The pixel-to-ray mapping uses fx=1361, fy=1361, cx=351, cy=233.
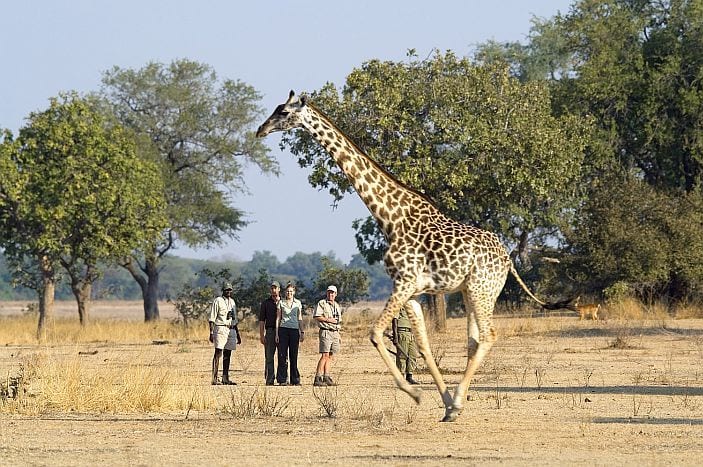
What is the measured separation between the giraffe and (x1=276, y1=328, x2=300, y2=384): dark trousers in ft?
19.1

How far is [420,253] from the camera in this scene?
51.8 feet

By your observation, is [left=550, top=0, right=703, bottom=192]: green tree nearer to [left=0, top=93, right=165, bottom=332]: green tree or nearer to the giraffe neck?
[left=0, top=93, right=165, bottom=332]: green tree

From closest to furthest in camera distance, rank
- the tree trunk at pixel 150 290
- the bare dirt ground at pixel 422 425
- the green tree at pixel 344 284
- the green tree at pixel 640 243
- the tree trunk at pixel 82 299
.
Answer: the bare dirt ground at pixel 422 425 < the green tree at pixel 640 243 < the tree trunk at pixel 82 299 < the green tree at pixel 344 284 < the tree trunk at pixel 150 290

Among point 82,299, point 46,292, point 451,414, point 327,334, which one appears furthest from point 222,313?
point 82,299

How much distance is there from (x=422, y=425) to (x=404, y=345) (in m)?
6.18

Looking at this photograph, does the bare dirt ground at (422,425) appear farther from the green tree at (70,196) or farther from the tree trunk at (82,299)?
the tree trunk at (82,299)

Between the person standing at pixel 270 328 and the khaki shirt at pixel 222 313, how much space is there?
0.51 m

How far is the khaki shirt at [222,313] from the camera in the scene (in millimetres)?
22203

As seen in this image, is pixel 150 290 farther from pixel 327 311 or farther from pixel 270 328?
pixel 327 311

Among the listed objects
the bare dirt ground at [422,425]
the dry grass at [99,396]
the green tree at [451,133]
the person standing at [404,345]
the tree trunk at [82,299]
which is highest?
the green tree at [451,133]

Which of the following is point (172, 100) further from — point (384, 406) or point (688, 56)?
point (384, 406)

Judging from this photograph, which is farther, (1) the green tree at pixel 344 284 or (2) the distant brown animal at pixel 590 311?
(1) the green tree at pixel 344 284

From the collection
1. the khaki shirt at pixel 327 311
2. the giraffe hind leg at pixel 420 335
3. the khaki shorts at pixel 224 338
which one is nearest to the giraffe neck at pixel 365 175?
the giraffe hind leg at pixel 420 335

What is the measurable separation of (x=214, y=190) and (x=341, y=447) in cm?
4573
